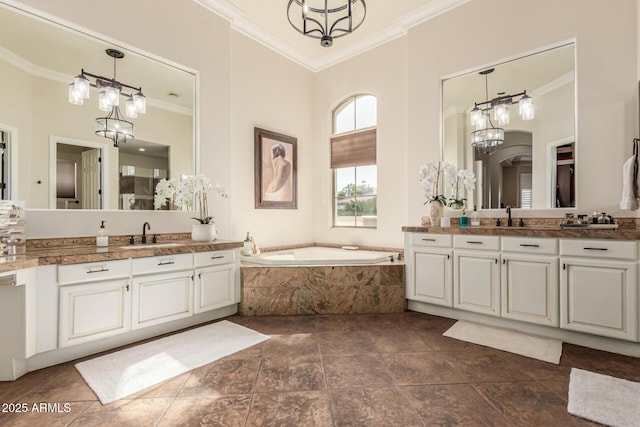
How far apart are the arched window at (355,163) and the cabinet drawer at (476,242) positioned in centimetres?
144

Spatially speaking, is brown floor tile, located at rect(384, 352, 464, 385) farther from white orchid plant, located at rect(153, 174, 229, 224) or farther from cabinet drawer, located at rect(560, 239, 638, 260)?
white orchid plant, located at rect(153, 174, 229, 224)

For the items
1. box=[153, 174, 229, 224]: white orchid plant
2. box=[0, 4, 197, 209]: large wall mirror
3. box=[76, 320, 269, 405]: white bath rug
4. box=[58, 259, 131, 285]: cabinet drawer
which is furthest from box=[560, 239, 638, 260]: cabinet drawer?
box=[0, 4, 197, 209]: large wall mirror

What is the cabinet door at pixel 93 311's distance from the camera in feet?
7.34

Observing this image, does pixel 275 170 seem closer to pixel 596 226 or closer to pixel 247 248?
pixel 247 248

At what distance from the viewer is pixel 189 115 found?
3477 mm

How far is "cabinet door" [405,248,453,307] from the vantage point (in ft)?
10.5

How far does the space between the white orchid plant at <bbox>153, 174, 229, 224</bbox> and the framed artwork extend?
904 mm

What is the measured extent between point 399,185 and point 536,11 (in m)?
2.22

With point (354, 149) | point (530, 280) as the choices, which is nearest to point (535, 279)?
point (530, 280)

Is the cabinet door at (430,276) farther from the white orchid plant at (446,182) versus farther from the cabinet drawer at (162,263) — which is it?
the cabinet drawer at (162,263)

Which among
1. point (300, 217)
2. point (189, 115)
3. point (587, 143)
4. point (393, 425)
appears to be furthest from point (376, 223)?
point (393, 425)

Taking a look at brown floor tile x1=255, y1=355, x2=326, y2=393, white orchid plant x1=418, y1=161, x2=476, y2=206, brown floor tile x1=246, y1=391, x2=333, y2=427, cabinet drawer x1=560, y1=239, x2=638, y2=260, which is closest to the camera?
brown floor tile x1=246, y1=391, x2=333, y2=427

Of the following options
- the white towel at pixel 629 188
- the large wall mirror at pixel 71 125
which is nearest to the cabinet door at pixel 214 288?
the large wall mirror at pixel 71 125

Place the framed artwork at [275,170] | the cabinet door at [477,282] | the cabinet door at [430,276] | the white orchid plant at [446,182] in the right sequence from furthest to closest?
1. the framed artwork at [275,170]
2. the white orchid plant at [446,182]
3. the cabinet door at [430,276]
4. the cabinet door at [477,282]
